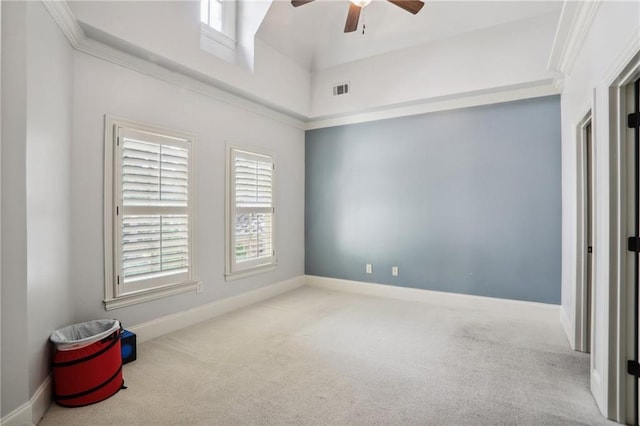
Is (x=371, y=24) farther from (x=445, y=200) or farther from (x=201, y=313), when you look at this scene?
(x=201, y=313)

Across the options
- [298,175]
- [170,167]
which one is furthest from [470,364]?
[298,175]

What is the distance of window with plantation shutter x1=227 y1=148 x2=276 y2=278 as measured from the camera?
13.8 ft

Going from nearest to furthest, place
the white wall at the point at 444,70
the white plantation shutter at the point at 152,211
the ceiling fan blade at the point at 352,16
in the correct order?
the white plantation shutter at the point at 152,211, the ceiling fan blade at the point at 352,16, the white wall at the point at 444,70

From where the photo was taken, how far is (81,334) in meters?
2.59

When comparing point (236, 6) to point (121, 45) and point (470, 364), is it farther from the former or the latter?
point (470, 364)

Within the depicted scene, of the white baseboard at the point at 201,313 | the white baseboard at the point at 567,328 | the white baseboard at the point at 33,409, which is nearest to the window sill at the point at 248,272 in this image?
the white baseboard at the point at 201,313

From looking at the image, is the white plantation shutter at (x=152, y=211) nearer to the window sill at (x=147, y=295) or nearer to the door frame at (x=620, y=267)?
the window sill at (x=147, y=295)

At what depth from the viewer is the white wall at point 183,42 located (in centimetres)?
274

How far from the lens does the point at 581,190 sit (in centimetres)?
301

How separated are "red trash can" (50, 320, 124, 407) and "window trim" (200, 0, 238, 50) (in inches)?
134

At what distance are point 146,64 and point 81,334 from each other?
2.46 meters

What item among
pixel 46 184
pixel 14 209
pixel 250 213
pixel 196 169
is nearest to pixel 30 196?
pixel 14 209

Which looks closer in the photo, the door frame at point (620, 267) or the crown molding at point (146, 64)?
the door frame at point (620, 267)

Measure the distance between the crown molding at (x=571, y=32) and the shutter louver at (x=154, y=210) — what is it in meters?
3.62
